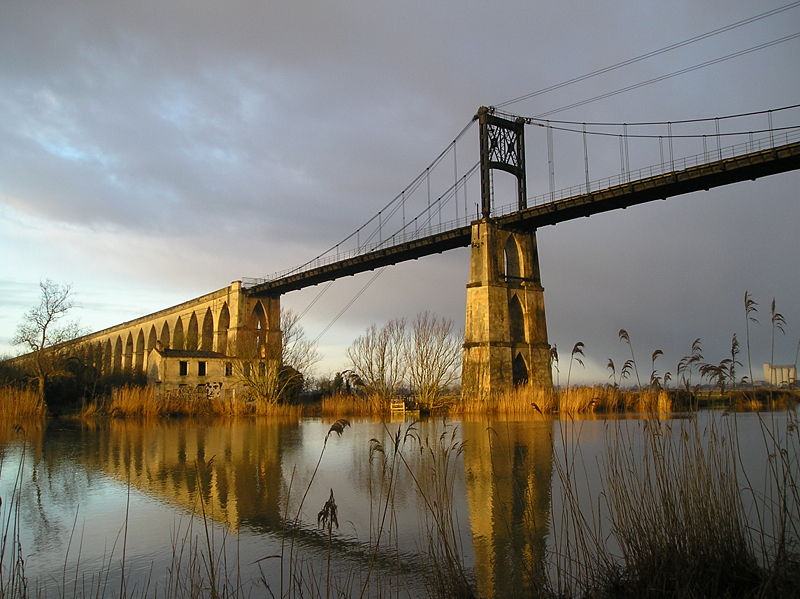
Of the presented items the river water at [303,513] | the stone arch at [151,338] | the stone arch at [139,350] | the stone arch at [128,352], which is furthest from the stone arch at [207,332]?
the river water at [303,513]

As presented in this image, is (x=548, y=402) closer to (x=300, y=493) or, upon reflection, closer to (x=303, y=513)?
(x=300, y=493)

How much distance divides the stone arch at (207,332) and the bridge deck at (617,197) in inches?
621

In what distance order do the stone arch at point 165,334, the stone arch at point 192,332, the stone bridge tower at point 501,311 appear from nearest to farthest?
the stone bridge tower at point 501,311 → the stone arch at point 192,332 → the stone arch at point 165,334

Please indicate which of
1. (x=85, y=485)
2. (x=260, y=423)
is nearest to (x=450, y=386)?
(x=260, y=423)

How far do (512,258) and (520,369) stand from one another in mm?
5504

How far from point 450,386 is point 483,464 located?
16.9m

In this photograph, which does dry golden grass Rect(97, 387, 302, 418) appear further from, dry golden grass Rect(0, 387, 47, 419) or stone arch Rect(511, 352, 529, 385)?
stone arch Rect(511, 352, 529, 385)

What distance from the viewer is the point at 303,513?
24.9 ft

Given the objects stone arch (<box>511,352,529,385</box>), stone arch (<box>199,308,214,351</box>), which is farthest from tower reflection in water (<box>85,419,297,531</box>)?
stone arch (<box>199,308,214,351</box>)

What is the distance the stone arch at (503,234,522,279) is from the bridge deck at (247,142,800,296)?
87 centimetres

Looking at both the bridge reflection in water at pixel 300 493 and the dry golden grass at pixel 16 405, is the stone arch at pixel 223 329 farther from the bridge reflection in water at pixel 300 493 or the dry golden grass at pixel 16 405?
the bridge reflection in water at pixel 300 493

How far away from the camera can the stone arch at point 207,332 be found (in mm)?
50781

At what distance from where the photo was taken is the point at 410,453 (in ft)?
39.9

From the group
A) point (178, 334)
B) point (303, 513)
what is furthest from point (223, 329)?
point (303, 513)
